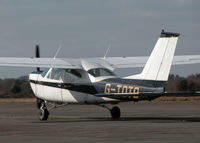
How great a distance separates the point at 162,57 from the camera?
20.8m

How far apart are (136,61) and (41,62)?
3910 millimetres

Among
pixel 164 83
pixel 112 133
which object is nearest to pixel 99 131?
pixel 112 133

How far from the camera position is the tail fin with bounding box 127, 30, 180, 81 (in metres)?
20.7

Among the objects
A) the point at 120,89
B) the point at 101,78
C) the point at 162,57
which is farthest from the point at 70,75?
the point at 162,57

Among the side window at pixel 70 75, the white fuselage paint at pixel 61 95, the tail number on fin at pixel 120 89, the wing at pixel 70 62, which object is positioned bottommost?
the white fuselage paint at pixel 61 95

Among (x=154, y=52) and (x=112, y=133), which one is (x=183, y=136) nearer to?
(x=112, y=133)

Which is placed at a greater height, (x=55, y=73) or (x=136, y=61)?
(x=136, y=61)

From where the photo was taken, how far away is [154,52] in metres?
21.0

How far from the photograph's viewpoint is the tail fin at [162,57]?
68.0 ft

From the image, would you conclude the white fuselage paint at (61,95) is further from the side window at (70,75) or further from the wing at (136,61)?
Answer: the wing at (136,61)

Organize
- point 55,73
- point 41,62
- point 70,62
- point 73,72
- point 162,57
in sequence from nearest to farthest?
point 162,57
point 73,72
point 70,62
point 41,62
point 55,73

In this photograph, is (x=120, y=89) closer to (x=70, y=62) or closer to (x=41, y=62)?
(x=70, y=62)

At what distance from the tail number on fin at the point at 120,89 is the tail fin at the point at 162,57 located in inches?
19.5

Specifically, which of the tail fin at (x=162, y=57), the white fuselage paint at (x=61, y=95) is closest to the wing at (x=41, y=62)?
the white fuselage paint at (x=61, y=95)
